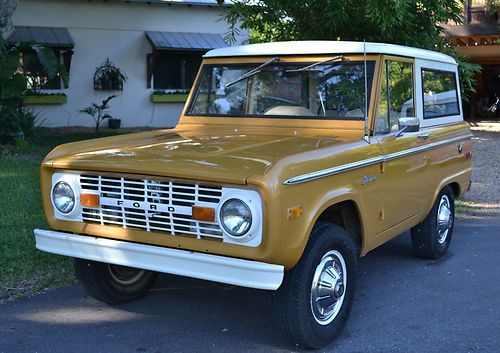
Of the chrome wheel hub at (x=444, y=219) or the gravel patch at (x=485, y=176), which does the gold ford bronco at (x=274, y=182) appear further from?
the gravel patch at (x=485, y=176)

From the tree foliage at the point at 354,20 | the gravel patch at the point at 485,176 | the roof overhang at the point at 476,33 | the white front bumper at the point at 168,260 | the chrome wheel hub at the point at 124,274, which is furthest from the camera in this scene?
the roof overhang at the point at 476,33

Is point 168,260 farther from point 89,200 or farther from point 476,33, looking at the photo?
point 476,33

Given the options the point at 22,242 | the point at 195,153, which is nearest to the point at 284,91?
the point at 195,153

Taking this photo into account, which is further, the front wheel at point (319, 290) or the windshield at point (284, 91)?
the windshield at point (284, 91)

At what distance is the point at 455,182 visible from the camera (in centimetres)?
606

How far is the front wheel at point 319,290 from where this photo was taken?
3600mm

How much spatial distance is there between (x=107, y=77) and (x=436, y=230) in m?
12.1

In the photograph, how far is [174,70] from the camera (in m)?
17.1

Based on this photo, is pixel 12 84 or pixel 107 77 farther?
pixel 107 77

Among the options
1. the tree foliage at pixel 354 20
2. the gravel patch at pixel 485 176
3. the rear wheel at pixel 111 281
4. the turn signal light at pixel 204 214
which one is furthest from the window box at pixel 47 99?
the turn signal light at pixel 204 214

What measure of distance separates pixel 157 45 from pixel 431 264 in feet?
37.8

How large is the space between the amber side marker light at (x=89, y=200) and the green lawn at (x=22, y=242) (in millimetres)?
1399

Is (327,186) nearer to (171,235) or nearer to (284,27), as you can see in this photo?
(171,235)

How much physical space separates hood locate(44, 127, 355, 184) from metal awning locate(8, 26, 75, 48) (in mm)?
10782
